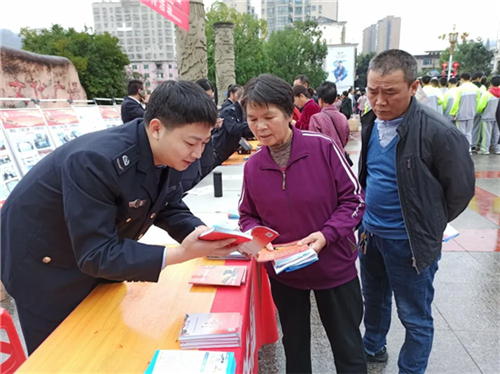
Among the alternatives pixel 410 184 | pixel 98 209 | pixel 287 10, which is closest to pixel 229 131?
pixel 410 184

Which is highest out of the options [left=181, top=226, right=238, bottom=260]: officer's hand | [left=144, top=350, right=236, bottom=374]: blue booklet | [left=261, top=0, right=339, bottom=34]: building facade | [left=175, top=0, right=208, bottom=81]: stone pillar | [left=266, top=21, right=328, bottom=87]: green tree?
[left=261, top=0, right=339, bottom=34]: building facade

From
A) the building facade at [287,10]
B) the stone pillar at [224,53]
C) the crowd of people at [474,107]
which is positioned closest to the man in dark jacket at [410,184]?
the crowd of people at [474,107]

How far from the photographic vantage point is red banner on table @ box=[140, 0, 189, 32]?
4411 millimetres

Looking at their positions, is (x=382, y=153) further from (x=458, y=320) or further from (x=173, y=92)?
(x=458, y=320)

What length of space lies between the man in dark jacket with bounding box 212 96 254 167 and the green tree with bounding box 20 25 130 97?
991 inches

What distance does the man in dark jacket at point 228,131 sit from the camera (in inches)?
177

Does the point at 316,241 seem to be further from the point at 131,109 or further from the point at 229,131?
the point at 131,109

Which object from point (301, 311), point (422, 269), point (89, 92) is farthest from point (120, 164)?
point (89, 92)

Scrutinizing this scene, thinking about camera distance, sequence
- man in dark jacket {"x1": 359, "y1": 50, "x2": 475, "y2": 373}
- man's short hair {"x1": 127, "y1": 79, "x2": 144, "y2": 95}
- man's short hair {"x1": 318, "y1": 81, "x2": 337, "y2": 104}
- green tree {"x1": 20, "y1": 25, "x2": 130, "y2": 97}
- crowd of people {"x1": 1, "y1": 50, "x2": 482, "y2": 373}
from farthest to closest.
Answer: green tree {"x1": 20, "y1": 25, "x2": 130, "y2": 97} → man's short hair {"x1": 127, "y1": 79, "x2": 144, "y2": 95} → man's short hair {"x1": 318, "y1": 81, "x2": 337, "y2": 104} → man in dark jacket {"x1": 359, "y1": 50, "x2": 475, "y2": 373} → crowd of people {"x1": 1, "y1": 50, "x2": 482, "y2": 373}

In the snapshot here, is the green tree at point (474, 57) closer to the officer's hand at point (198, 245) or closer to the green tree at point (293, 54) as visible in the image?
the green tree at point (293, 54)

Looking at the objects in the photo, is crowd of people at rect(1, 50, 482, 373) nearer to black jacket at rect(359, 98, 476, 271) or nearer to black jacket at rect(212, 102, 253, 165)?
black jacket at rect(359, 98, 476, 271)

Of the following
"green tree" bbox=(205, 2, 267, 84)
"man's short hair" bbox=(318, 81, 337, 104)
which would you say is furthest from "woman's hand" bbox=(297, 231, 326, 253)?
"green tree" bbox=(205, 2, 267, 84)

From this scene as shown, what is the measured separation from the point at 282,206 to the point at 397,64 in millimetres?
834

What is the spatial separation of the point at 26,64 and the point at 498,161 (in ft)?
38.8
